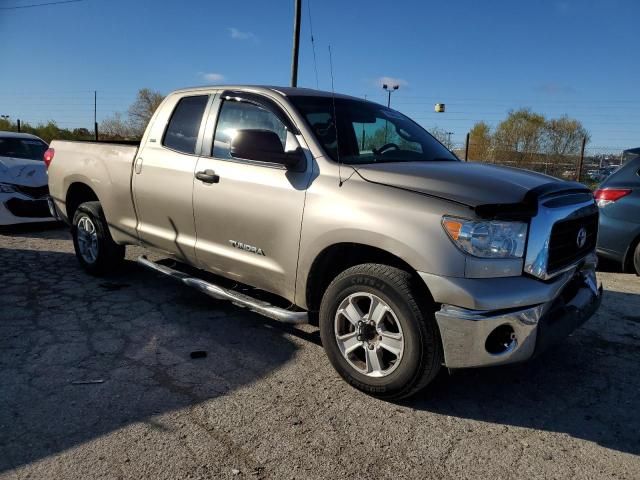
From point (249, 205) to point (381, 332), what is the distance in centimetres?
129

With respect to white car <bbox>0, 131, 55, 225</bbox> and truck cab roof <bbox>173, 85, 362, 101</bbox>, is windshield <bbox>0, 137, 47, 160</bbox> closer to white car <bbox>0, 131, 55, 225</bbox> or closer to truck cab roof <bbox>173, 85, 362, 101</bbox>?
white car <bbox>0, 131, 55, 225</bbox>

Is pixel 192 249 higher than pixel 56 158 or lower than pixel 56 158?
lower

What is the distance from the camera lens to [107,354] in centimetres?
347

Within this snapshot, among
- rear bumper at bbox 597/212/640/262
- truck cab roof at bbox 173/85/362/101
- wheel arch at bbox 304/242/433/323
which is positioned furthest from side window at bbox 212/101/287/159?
rear bumper at bbox 597/212/640/262

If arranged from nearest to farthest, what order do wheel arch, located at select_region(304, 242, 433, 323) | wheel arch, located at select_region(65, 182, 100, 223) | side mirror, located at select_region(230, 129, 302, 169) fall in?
wheel arch, located at select_region(304, 242, 433, 323) < side mirror, located at select_region(230, 129, 302, 169) < wheel arch, located at select_region(65, 182, 100, 223)

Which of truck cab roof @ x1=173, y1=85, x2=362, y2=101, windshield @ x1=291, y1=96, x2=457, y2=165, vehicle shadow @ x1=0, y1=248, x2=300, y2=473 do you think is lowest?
vehicle shadow @ x1=0, y1=248, x2=300, y2=473

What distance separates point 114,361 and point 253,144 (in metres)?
1.74

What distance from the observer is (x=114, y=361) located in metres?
3.37

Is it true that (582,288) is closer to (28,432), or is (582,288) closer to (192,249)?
(192,249)

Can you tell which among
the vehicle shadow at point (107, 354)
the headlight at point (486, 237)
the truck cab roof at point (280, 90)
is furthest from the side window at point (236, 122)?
the headlight at point (486, 237)

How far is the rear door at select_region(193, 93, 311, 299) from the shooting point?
3289mm

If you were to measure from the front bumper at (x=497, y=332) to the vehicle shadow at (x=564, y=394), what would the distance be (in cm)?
44

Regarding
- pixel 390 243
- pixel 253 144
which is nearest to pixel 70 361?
pixel 253 144

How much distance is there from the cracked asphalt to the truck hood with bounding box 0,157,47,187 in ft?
13.6
